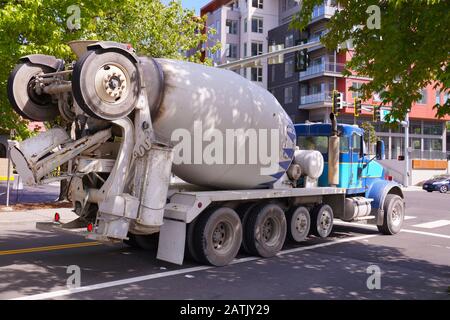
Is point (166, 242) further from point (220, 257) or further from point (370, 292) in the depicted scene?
point (370, 292)

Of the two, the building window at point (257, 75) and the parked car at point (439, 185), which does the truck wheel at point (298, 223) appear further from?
the building window at point (257, 75)

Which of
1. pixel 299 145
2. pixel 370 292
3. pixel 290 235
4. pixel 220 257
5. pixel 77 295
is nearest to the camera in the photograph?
pixel 77 295

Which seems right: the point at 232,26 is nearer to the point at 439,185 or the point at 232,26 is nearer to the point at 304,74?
the point at 304,74

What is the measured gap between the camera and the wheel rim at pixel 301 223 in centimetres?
1024

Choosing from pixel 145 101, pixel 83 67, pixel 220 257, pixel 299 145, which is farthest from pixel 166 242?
pixel 299 145

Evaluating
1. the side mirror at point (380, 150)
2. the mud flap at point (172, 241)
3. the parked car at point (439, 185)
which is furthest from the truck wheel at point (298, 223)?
the parked car at point (439, 185)

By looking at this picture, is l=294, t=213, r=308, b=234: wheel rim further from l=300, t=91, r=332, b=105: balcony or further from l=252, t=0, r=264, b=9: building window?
l=252, t=0, r=264, b=9: building window

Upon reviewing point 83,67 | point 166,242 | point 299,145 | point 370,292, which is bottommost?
point 370,292

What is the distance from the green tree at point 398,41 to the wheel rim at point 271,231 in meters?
3.18

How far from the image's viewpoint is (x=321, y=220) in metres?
11.0

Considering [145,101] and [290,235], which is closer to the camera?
[145,101]

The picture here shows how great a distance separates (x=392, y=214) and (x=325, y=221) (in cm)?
288

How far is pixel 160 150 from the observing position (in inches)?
287
